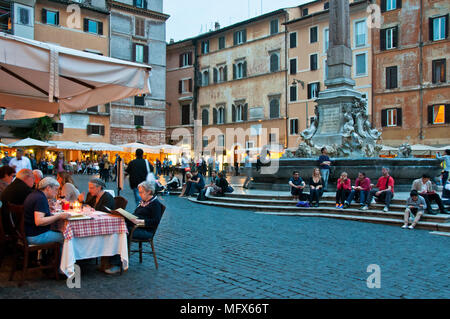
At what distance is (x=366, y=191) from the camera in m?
11.0

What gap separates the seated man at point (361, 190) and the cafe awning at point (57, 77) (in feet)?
22.8

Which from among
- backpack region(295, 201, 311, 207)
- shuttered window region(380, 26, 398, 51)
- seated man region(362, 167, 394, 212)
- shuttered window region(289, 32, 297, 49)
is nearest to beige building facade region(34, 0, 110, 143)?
shuttered window region(289, 32, 297, 49)

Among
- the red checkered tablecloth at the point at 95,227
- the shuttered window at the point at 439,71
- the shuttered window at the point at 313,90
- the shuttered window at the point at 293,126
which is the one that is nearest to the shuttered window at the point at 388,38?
the shuttered window at the point at 439,71

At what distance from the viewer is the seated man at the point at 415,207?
364 inches

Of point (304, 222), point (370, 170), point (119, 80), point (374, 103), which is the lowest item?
point (304, 222)

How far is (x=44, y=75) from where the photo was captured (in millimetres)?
6207

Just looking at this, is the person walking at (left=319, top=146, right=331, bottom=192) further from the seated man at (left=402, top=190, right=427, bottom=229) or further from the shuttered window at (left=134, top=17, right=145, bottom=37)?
the shuttered window at (left=134, top=17, right=145, bottom=37)

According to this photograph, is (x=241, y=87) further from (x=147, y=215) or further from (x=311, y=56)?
(x=147, y=215)

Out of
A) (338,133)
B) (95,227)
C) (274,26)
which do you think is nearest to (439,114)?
(274,26)

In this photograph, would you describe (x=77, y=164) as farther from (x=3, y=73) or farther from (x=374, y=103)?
(x=3, y=73)

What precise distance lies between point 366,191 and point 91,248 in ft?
25.9

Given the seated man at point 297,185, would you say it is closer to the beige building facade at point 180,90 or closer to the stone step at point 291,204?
the stone step at point 291,204
